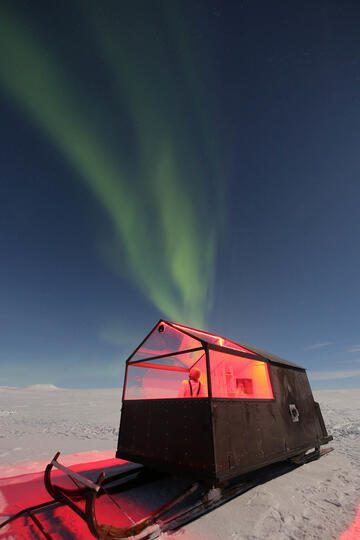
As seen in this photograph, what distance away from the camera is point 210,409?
15.8ft

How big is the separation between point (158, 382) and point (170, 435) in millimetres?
2530

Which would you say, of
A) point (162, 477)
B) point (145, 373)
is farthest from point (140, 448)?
point (145, 373)

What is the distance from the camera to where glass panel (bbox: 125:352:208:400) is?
689 centimetres

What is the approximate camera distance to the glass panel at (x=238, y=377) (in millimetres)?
7301

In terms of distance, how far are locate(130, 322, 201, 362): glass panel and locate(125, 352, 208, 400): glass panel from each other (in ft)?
1.77

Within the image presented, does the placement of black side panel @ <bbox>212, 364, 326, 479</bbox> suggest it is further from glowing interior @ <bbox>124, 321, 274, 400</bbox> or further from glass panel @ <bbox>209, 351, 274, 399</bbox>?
glowing interior @ <bbox>124, 321, 274, 400</bbox>

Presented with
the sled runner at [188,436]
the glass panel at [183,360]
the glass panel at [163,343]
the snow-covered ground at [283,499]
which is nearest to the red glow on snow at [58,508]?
the sled runner at [188,436]

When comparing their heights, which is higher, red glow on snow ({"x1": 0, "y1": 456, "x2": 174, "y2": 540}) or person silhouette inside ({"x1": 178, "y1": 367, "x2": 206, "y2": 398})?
person silhouette inside ({"x1": 178, "y1": 367, "x2": 206, "y2": 398})

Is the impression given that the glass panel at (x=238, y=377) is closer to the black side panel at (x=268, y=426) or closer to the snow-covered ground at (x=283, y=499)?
the black side panel at (x=268, y=426)

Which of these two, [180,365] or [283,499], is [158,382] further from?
[283,499]

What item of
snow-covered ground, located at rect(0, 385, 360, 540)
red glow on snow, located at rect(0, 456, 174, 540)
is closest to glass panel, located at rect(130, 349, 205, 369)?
red glow on snow, located at rect(0, 456, 174, 540)

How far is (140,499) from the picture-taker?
5289mm

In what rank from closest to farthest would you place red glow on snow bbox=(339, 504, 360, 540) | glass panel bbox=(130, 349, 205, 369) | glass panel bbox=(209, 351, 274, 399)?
red glow on snow bbox=(339, 504, 360, 540), glass panel bbox=(209, 351, 274, 399), glass panel bbox=(130, 349, 205, 369)

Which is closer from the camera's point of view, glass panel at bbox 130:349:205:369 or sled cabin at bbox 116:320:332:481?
sled cabin at bbox 116:320:332:481
